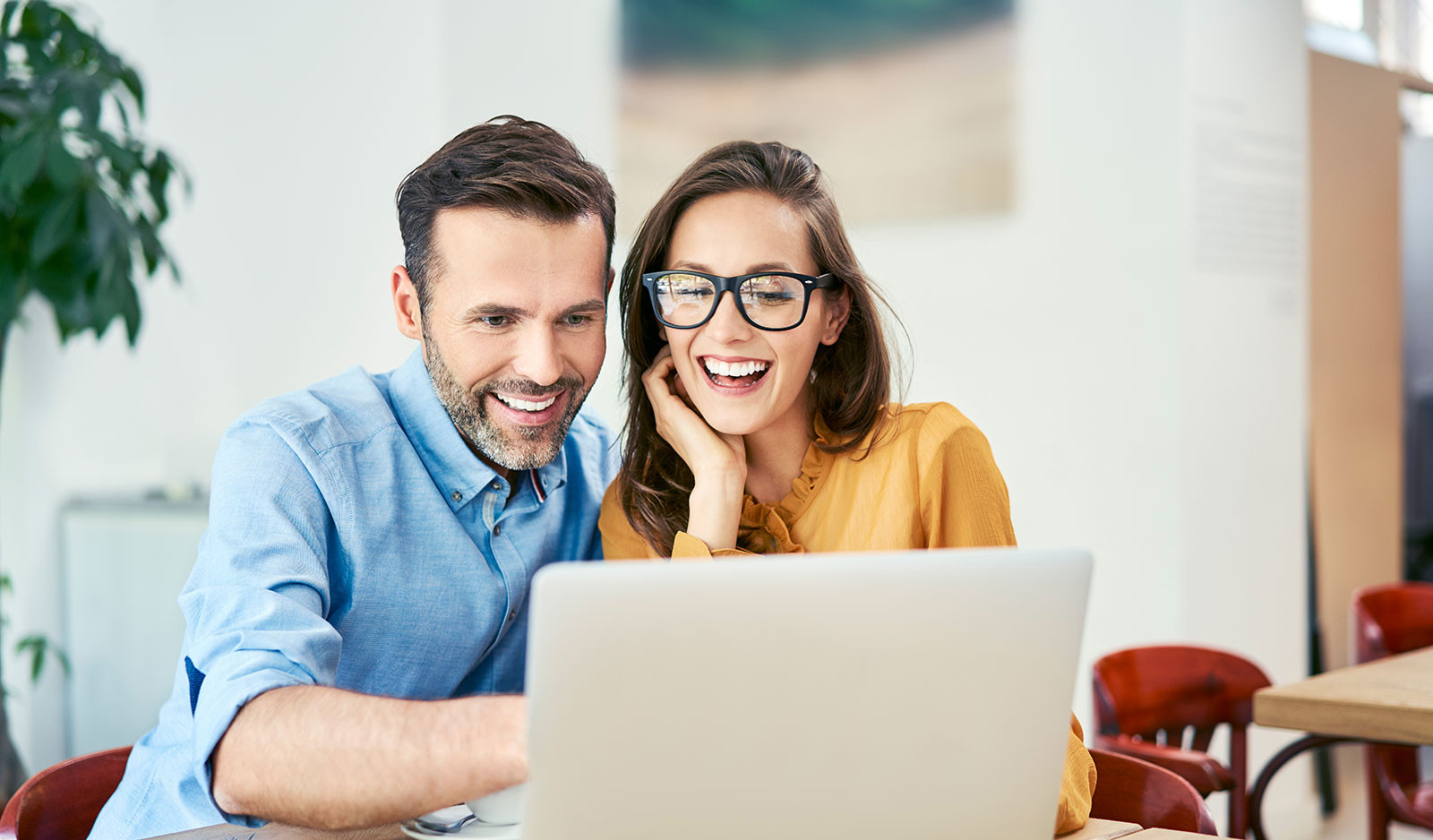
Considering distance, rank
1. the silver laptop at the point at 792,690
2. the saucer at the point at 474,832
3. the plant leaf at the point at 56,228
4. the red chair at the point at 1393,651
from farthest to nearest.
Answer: the plant leaf at the point at 56,228
the red chair at the point at 1393,651
the saucer at the point at 474,832
the silver laptop at the point at 792,690

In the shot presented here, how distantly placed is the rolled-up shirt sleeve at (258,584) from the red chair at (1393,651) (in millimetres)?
1988

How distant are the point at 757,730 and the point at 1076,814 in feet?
1.76

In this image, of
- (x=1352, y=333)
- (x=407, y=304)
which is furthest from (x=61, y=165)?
(x=1352, y=333)

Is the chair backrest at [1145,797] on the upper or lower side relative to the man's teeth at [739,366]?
lower

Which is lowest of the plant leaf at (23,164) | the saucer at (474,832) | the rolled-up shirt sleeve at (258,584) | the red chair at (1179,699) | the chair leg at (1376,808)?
the chair leg at (1376,808)

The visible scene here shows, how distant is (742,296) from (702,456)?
20cm

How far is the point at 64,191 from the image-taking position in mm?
2773

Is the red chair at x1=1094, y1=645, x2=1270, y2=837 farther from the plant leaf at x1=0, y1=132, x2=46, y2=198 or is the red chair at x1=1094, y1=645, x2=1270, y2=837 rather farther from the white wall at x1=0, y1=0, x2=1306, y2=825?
the plant leaf at x1=0, y1=132, x2=46, y2=198

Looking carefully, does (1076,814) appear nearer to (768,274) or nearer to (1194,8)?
(768,274)

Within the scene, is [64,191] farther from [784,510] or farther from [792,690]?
[792,690]

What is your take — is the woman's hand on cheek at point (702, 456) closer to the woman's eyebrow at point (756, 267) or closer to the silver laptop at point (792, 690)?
the woman's eyebrow at point (756, 267)

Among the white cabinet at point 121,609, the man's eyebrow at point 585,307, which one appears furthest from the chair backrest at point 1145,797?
the white cabinet at point 121,609

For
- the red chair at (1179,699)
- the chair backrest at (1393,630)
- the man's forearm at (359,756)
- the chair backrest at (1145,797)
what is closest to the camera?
the man's forearm at (359,756)

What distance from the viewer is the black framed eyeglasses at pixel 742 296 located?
1485mm
